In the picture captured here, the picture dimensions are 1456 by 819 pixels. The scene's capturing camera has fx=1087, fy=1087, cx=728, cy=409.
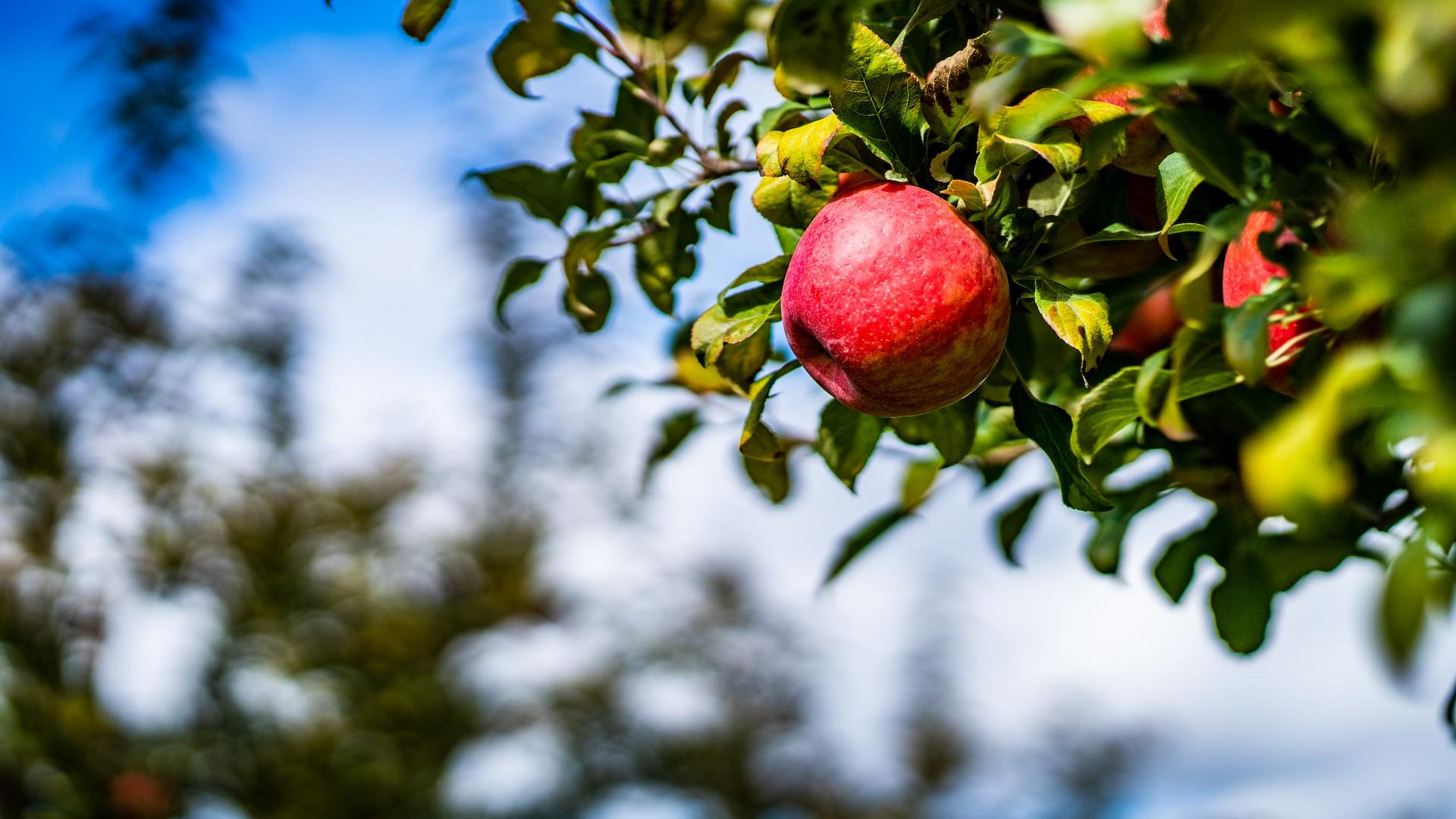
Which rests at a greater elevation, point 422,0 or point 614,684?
point 422,0

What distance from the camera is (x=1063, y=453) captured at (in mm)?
452

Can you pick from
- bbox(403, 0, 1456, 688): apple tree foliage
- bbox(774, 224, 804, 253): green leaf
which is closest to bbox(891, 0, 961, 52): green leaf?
bbox(403, 0, 1456, 688): apple tree foliage

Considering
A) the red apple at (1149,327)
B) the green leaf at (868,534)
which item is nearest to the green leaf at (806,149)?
the red apple at (1149,327)

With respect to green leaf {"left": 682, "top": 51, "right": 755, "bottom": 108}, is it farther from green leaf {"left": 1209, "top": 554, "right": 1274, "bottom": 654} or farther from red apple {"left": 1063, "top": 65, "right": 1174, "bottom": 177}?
green leaf {"left": 1209, "top": 554, "right": 1274, "bottom": 654}

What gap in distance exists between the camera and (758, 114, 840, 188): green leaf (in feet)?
1.35

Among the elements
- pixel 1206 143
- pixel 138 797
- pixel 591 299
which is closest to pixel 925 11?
pixel 1206 143

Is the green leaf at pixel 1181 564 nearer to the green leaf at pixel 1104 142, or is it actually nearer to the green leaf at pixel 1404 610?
the green leaf at pixel 1104 142

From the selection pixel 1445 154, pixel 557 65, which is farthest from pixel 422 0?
pixel 1445 154

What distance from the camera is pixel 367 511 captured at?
3.65 meters

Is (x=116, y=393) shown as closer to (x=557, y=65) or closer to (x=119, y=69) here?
(x=119, y=69)

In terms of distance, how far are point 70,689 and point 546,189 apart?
9.45ft

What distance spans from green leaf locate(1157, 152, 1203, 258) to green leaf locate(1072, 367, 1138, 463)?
0.06 metres

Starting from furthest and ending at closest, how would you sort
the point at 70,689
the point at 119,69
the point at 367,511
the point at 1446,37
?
1. the point at 367,511
2. the point at 70,689
3. the point at 119,69
4. the point at 1446,37

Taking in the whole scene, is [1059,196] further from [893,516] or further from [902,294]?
[893,516]
